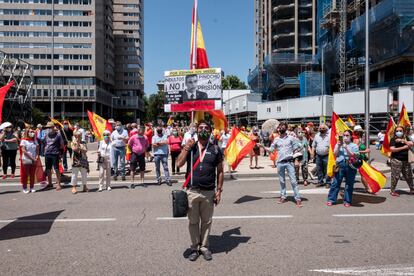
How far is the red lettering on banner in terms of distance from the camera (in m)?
10.0

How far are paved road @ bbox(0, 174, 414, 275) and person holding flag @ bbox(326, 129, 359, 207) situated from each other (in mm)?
406

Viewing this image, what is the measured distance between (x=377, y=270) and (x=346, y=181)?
3811 mm

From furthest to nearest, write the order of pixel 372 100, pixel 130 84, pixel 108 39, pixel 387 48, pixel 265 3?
pixel 130 84 → pixel 108 39 → pixel 265 3 → pixel 387 48 → pixel 372 100

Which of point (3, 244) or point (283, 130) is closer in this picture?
point (3, 244)

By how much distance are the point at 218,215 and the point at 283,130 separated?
246 cm

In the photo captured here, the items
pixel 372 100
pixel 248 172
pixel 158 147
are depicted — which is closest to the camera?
pixel 158 147

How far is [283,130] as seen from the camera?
28.7 ft

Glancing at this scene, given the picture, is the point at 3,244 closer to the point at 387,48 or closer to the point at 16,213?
the point at 16,213

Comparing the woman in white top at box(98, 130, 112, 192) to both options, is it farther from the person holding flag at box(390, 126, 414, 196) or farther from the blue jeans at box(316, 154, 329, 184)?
the person holding flag at box(390, 126, 414, 196)

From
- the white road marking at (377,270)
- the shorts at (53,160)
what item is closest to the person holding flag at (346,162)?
the white road marking at (377,270)

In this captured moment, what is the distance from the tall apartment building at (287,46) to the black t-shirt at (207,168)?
63.0 m

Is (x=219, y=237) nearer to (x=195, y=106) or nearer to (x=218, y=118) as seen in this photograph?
(x=195, y=106)

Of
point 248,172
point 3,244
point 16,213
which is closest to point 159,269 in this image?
point 3,244

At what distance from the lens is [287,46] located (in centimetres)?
7462
